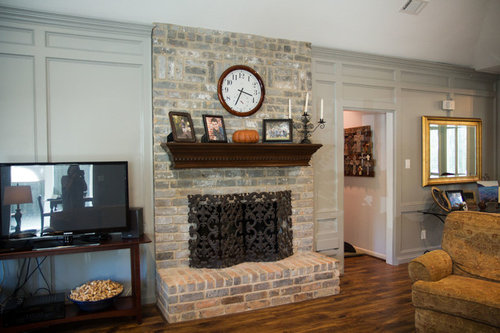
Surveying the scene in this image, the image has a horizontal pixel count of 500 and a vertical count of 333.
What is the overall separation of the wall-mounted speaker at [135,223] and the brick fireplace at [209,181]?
0.25 metres

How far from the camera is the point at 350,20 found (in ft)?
12.9

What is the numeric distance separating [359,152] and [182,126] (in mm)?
2928

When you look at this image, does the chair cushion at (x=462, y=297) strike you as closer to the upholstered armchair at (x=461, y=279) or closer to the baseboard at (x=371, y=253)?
the upholstered armchair at (x=461, y=279)

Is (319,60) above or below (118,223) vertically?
above

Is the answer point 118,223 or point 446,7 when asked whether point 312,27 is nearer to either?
point 446,7

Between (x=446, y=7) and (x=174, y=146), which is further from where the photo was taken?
(x=446, y=7)

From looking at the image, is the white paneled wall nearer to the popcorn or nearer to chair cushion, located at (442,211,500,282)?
the popcorn

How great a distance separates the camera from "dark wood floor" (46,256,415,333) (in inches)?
117

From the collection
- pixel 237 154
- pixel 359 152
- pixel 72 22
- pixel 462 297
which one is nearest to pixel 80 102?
pixel 72 22

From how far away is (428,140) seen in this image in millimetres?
4957

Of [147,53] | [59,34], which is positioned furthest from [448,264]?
[59,34]

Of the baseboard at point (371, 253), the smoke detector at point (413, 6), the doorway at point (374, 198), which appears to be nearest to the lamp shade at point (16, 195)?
the doorway at point (374, 198)

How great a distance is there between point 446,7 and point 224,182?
10.2ft

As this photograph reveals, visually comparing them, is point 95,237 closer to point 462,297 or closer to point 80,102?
point 80,102
